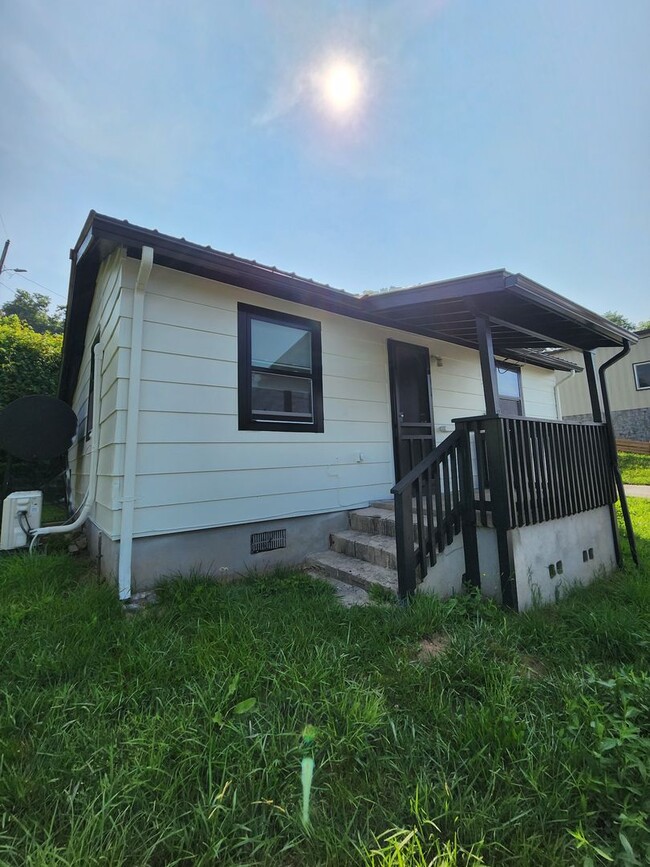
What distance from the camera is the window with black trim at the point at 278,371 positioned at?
12.1 feet

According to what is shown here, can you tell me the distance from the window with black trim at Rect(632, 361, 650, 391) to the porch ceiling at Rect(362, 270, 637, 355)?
521 inches

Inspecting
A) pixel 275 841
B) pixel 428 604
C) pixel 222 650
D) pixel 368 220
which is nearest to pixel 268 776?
pixel 275 841

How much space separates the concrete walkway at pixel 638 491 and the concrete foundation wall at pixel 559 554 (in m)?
5.75

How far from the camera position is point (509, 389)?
7105 mm

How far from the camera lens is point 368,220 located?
254 inches

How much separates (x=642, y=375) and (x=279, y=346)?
17042 mm

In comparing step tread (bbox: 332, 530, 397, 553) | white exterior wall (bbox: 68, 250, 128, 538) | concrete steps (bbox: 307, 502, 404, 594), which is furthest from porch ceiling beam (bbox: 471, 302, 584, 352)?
white exterior wall (bbox: 68, 250, 128, 538)

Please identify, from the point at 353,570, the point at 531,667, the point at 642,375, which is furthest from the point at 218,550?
the point at 642,375

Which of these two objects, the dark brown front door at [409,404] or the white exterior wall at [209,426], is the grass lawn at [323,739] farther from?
the dark brown front door at [409,404]

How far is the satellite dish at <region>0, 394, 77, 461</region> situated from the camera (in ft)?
16.9

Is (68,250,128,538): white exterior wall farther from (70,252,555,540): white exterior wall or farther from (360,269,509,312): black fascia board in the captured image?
(360,269,509,312): black fascia board

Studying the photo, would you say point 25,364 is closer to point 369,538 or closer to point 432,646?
point 369,538

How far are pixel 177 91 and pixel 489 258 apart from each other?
5914mm

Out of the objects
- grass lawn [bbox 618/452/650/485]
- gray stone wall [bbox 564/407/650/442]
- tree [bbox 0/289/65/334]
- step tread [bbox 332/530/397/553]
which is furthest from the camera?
tree [bbox 0/289/65/334]
